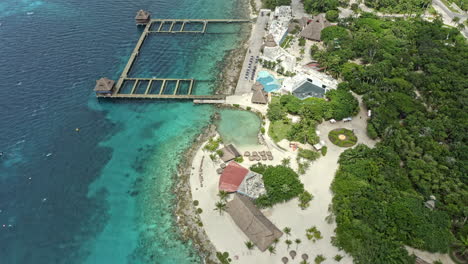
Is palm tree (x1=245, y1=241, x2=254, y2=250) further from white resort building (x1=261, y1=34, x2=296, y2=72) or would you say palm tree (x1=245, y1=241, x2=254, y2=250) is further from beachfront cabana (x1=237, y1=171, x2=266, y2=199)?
white resort building (x1=261, y1=34, x2=296, y2=72)

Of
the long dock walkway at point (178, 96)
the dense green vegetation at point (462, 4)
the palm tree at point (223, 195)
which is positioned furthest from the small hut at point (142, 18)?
the dense green vegetation at point (462, 4)

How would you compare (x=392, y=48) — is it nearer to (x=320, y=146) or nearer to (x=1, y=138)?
(x=320, y=146)

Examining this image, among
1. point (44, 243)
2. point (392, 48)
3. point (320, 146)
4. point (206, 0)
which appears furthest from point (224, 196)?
point (206, 0)

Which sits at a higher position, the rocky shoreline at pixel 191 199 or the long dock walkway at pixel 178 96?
the long dock walkway at pixel 178 96

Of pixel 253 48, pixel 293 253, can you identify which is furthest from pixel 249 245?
pixel 253 48

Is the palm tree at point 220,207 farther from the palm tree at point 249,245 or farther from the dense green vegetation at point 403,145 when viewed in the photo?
the dense green vegetation at point 403,145
